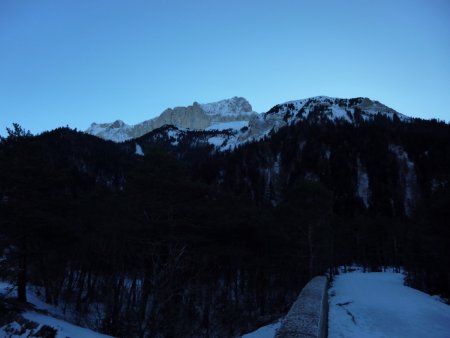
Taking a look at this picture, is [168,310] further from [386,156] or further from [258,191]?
[386,156]

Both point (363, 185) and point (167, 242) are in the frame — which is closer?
point (167, 242)

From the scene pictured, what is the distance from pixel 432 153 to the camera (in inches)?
4754

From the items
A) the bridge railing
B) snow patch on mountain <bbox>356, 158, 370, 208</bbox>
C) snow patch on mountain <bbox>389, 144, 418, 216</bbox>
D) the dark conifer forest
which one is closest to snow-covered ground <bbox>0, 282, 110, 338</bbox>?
the dark conifer forest

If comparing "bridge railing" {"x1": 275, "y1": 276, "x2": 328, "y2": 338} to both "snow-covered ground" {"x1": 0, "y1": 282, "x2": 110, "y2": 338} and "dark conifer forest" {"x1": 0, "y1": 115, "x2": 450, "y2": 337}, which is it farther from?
"snow-covered ground" {"x1": 0, "y1": 282, "x2": 110, "y2": 338}

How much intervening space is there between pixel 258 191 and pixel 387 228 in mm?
72894

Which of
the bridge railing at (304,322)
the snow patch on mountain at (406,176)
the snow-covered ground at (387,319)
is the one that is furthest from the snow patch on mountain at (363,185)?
the bridge railing at (304,322)

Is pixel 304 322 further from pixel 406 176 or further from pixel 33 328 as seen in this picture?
pixel 406 176

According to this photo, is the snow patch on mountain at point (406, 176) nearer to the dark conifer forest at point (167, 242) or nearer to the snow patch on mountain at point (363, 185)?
the snow patch on mountain at point (363, 185)

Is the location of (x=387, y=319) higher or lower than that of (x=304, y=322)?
lower

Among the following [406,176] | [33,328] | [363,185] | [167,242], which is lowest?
[33,328]

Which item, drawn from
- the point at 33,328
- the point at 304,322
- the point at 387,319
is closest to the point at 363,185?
the point at 387,319

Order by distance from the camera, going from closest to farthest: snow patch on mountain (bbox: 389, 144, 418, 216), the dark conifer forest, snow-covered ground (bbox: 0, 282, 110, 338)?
snow-covered ground (bbox: 0, 282, 110, 338) < the dark conifer forest < snow patch on mountain (bbox: 389, 144, 418, 216)

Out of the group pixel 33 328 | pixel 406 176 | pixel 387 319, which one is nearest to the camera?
pixel 387 319

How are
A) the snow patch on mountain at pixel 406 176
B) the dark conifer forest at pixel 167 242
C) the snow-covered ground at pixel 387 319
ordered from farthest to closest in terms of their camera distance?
1. the snow patch on mountain at pixel 406 176
2. the dark conifer forest at pixel 167 242
3. the snow-covered ground at pixel 387 319
